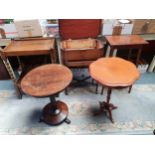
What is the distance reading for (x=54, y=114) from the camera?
1.71 metres

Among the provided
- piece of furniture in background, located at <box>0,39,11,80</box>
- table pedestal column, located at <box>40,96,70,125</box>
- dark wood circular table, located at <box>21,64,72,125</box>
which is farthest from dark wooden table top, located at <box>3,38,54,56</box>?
table pedestal column, located at <box>40,96,70,125</box>

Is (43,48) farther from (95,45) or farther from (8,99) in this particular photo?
(8,99)

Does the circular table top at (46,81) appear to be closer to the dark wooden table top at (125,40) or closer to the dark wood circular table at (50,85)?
the dark wood circular table at (50,85)

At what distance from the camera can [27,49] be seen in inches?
69.1

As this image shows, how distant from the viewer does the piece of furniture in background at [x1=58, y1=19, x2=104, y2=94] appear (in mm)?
1854

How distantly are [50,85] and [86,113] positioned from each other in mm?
708

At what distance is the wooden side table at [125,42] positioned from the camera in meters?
1.89

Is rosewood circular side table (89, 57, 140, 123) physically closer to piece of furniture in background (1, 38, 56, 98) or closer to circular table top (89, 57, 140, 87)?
circular table top (89, 57, 140, 87)

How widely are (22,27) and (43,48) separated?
18.4 inches

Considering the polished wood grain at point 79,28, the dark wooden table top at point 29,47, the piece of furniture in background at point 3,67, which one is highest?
the polished wood grain at point 79,28

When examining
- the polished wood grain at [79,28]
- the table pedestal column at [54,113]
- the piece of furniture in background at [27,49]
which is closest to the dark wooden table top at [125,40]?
the polished wood grain at [79,28]

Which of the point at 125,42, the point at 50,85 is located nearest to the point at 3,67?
the point at 50,85

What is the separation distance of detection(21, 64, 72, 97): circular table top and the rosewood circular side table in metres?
0.29

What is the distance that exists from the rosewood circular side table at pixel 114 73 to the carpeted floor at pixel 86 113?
1.74 ft
